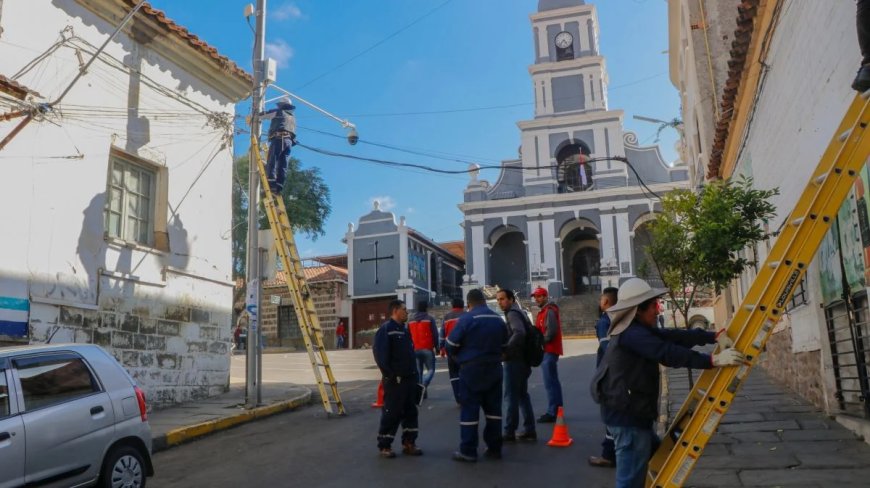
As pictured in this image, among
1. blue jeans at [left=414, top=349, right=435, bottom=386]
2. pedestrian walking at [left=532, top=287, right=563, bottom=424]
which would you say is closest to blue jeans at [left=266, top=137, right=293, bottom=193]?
blue jeans at [left=414, top=349, right=435, bottom=386]

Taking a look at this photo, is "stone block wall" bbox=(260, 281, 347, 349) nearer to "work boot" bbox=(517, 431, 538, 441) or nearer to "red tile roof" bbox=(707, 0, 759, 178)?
"red tile roof" bbox=(707, 0, 759, 178)

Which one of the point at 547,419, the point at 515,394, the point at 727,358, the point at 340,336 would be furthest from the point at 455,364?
the point at 340,336

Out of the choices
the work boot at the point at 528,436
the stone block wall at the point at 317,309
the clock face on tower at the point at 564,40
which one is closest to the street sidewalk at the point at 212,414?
the work boot at the point at 528,436

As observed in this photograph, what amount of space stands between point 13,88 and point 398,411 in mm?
6431

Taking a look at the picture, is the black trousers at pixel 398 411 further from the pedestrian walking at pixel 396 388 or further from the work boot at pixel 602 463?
the work boot at pixel 602 463

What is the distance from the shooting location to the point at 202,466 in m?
7.02

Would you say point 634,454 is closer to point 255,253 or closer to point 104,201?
point 255,253

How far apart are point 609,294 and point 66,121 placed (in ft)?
25.8

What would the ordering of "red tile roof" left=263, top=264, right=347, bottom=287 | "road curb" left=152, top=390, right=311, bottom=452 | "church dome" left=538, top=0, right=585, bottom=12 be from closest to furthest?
1. "road curb" left=152, top=390, right=311, bottom=452
2. "red tile roof" left=263, top=264, right=347, bottom=287
3. "church dome" left=538, top=0, right=585, bottom=12

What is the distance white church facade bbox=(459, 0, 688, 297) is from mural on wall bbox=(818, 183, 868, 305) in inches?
1159

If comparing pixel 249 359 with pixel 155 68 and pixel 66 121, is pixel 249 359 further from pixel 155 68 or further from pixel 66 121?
pixel 155 68

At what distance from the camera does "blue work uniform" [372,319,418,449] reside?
6.88m

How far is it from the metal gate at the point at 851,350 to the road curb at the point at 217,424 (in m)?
7.48

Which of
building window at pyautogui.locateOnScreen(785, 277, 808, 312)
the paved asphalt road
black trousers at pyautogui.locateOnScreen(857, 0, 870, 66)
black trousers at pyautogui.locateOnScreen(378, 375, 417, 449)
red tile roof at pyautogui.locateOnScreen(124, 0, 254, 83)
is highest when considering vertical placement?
red tile roof at pyautogui.locateOnScreen(124, 0, 254, 83)
